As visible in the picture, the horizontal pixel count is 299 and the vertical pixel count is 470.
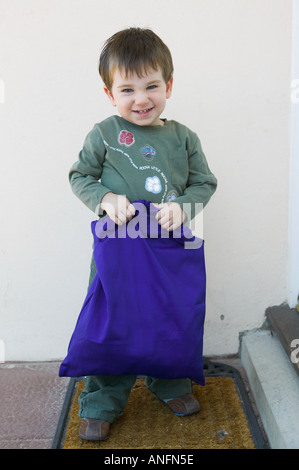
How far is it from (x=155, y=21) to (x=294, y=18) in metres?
0.54

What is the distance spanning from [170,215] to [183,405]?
74 cm

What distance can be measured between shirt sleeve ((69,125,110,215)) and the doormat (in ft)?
2.54

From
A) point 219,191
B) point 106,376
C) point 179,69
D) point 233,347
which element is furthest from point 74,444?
point 179,69

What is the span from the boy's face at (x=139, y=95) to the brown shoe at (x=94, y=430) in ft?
Result: 3.31

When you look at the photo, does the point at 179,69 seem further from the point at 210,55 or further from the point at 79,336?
the point at 79,336

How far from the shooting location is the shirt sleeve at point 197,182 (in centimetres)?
178

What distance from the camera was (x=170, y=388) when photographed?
1986 millimetres

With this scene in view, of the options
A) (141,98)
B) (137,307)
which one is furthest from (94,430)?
(141,98)

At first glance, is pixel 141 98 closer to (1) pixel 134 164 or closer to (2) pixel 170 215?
(1) pixel 134 164

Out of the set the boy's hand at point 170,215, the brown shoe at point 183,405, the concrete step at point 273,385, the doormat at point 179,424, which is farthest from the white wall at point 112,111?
the boy's hand at point 170,215

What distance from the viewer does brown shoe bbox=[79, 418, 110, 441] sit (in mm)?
1812

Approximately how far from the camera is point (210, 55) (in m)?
2.12

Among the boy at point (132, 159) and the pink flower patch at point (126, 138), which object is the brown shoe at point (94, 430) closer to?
the boy at point (132, 159)
